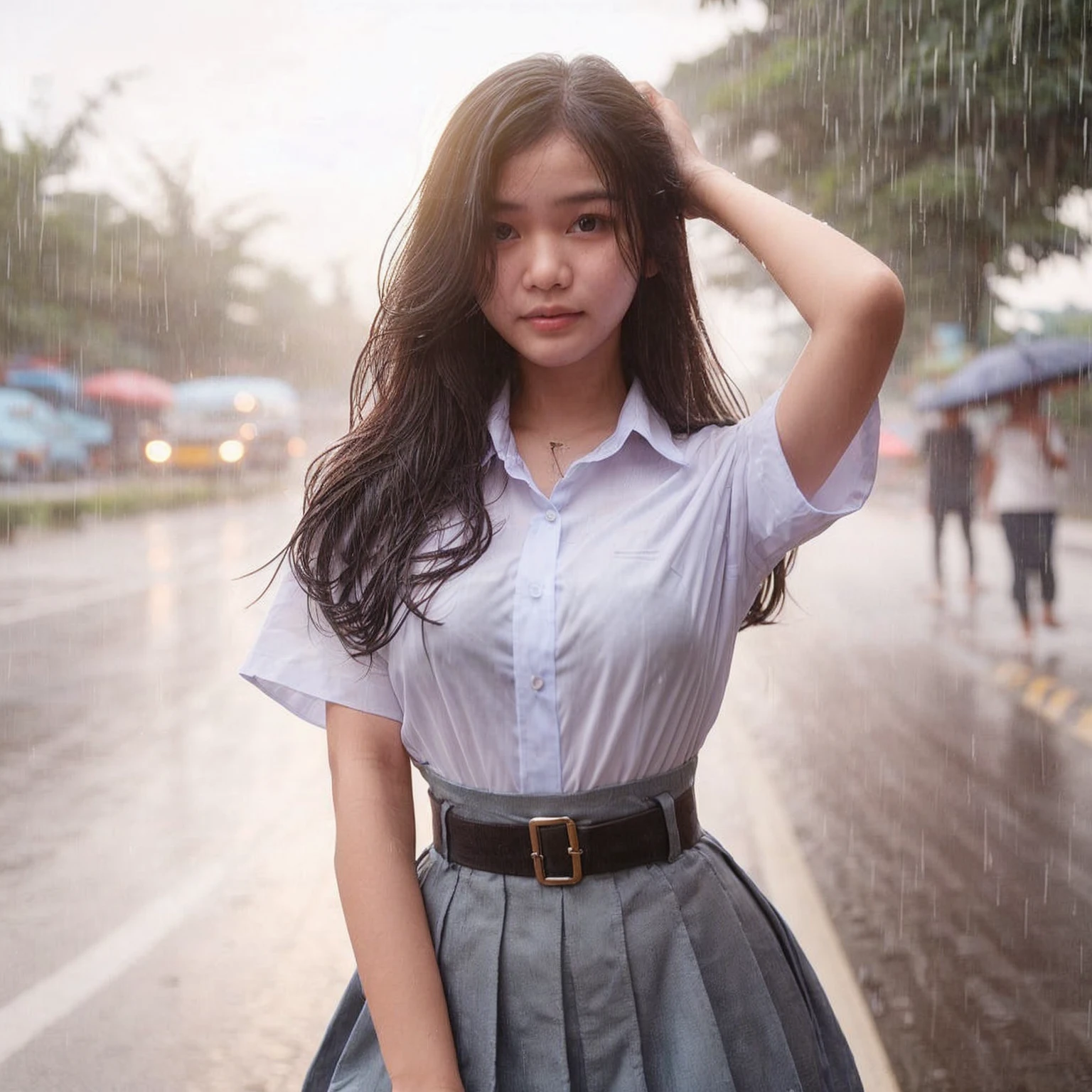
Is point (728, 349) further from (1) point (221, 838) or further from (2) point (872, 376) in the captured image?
(1) point (221, 838)

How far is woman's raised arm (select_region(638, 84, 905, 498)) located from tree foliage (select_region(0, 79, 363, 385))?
19041 millimetres

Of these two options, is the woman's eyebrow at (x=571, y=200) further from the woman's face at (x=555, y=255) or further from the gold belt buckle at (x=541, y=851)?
the gold belt buckle at (x=541, y=851)

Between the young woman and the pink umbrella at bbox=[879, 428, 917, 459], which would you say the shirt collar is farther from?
the pink umbrella at bbox=[879, 428, 917, 459]

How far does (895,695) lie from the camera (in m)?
8.27

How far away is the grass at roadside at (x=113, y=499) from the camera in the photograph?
2152 centimetres

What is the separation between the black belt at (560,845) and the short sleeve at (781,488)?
1.07 feet

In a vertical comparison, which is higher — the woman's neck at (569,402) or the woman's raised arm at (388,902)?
the woman's neck at (569,402)

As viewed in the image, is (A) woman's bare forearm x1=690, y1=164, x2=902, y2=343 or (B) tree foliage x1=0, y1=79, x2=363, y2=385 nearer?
(A) woman's bare forearm x1=690, y1=164, x2=902, y2=343

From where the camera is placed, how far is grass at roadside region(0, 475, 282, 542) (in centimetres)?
2152

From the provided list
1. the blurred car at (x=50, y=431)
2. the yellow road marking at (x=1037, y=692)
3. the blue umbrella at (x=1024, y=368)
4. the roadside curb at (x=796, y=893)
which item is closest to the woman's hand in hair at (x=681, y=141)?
the roadside curb at (x=796, y=893)

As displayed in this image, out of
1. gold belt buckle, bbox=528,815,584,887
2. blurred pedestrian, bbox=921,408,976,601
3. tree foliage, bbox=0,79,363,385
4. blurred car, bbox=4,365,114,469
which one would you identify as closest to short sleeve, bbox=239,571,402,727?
gold belt buckle, bbox=528,815,584,887

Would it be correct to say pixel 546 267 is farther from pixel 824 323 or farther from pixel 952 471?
pixel 952 471

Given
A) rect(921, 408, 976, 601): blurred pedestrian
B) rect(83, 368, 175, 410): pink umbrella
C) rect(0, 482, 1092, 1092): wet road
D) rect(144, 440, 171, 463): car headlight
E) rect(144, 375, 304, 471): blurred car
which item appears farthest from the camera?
rect(144, 375, 304, 471): blurred car

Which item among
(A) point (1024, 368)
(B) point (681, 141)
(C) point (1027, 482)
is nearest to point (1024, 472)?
(C) point (1027, 482)
